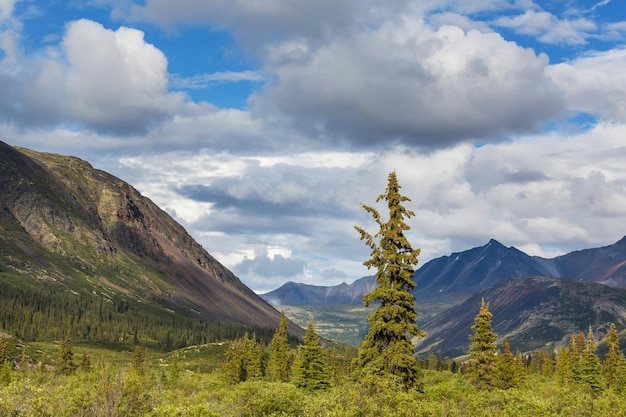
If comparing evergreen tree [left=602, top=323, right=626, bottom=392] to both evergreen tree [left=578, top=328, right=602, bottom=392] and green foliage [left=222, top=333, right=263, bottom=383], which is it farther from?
green foliage [left=222, top=333, right=263, bottom=383]

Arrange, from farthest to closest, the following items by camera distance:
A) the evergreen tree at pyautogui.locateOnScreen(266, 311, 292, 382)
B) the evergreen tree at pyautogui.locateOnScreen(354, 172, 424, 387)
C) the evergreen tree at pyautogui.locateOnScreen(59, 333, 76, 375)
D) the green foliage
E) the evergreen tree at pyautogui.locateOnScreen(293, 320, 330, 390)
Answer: the evergreen tree at pyautogui.locateOnScreen(59, 333, 76, 375)
the green foliage
the evergreen tree at pyautogui.locateOnScreen(266, 311, 292, 382)
the evergreen tree at pyautogui.locateOnScreen(293, 320, 330, 390)
the evergreen tree at pyautogui.locateOnScreen(354, 172, 424, 387)

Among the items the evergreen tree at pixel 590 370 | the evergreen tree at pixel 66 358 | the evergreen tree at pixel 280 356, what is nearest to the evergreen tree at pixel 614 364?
the evergreen tree at pixel 590 370

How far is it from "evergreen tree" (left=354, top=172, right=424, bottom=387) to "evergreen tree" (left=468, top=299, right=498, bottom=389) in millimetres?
34955

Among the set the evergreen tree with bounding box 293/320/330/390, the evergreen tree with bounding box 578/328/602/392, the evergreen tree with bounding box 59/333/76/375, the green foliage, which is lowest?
the evergreen tree with bounding box 59/333/76/375

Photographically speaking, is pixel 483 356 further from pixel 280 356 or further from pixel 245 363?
pixel 245 363

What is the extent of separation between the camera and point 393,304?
164 feet

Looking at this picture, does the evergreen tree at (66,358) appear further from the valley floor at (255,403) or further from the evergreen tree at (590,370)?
the valley floor at (255,403)

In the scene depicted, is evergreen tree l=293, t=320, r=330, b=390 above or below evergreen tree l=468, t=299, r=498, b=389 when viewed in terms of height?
below

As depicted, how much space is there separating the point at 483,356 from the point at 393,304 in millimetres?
37517

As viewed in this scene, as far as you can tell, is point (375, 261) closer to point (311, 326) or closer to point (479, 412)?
point (479, 412)

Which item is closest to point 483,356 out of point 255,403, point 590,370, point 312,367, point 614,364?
point 312,367

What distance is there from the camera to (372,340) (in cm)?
5022

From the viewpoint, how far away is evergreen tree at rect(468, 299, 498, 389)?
81.6 meters

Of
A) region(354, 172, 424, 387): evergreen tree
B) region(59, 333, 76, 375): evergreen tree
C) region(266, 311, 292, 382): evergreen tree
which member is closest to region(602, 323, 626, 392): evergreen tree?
region(266, 311, 292, 382): evergreen tree
